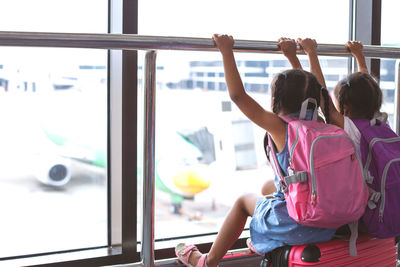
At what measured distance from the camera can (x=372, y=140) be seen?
152 centimetres

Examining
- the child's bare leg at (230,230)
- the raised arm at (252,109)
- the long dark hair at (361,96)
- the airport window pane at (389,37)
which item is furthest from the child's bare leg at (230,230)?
the airport window pane at (389,37)

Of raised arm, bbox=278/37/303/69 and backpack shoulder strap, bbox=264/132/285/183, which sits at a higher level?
raised arm, bbox=278/37/303/69

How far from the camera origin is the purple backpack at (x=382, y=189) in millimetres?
1474

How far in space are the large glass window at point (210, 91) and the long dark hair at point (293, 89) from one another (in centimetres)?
76

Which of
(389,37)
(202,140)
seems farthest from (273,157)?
(389,37)

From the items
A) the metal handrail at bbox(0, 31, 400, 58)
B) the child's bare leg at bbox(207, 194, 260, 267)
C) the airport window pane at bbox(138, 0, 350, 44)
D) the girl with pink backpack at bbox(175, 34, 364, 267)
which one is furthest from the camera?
the airport window pane at bbox(138, 0, 350, 44)

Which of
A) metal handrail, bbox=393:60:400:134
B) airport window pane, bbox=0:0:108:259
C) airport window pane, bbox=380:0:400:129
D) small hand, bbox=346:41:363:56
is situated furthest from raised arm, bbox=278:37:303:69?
airport window pane, bbox=380:0:400:129

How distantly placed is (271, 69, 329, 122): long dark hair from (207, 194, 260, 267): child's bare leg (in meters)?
0.36

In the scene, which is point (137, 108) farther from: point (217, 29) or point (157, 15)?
point (217, 29)

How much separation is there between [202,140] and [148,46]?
1.54 metres

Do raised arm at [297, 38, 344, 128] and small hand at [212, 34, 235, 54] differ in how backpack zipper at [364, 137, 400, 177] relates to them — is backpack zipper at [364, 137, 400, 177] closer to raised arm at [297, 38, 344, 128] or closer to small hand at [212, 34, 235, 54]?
raised arm at [297, 38, 344, 128]

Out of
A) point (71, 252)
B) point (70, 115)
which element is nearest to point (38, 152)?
point (70, 115)

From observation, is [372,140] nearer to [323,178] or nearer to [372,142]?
[372,142]

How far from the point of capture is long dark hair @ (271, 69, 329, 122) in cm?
151
